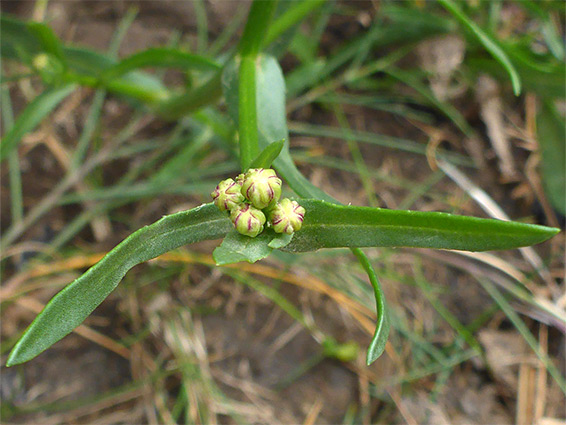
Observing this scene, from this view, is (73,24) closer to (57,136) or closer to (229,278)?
(57,136)

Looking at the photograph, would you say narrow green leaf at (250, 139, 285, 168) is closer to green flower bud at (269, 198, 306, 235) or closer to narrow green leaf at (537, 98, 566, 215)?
green flower bud at (269, 198, 306, 235)

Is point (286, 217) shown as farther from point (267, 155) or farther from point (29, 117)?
point (29, 117)

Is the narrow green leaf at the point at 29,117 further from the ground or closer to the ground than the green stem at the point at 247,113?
further from the ground

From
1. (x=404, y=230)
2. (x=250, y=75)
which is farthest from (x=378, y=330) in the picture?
(x=250, y=75)

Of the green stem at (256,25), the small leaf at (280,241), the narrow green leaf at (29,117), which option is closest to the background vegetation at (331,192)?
the narrow green leaf at (29,117)

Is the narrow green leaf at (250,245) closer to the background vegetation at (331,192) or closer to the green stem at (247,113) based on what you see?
the green stem at (247,113)

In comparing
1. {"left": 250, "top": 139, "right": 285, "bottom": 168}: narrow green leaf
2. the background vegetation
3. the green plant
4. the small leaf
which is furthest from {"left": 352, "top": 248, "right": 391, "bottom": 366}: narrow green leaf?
the background vegetation
